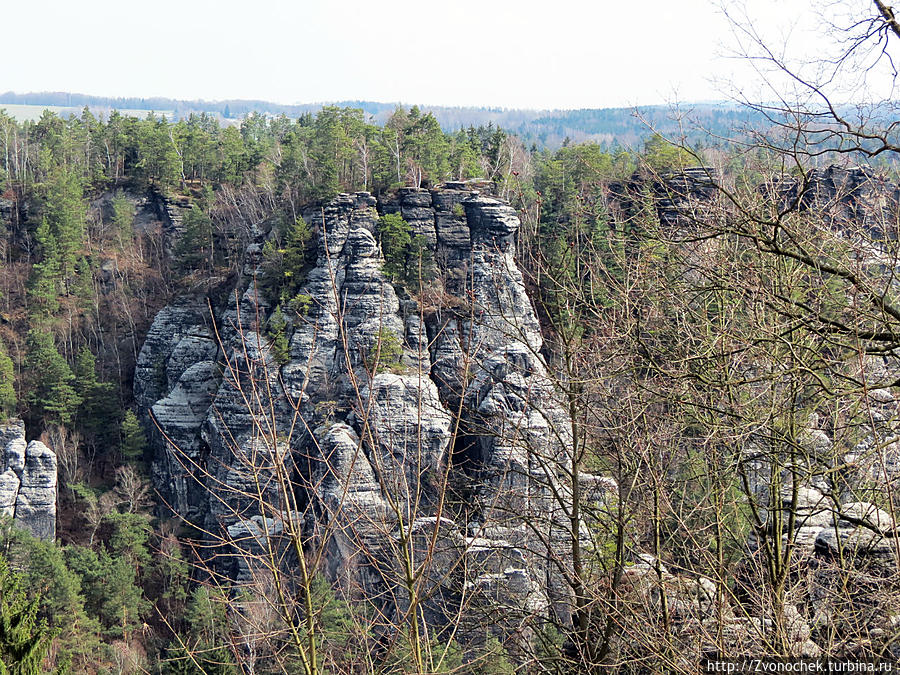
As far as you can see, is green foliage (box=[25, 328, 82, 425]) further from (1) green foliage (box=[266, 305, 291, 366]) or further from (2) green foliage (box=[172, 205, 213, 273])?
(1) green foliage (box=[266, 305, 291, 366])

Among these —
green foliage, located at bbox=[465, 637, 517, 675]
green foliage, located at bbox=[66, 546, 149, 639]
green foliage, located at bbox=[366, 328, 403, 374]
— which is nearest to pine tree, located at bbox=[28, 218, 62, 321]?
green foliage, located at bbox=[66, 546, 149, 639]

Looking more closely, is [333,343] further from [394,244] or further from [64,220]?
[64,220]

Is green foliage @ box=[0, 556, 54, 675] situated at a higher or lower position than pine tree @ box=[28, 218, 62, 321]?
lower

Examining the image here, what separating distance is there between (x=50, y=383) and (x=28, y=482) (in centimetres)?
455

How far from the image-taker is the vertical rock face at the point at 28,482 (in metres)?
30.6

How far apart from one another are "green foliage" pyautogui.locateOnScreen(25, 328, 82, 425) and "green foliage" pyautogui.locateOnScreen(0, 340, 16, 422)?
3.22 ft

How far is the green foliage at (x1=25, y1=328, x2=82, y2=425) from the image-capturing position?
33.0 meters

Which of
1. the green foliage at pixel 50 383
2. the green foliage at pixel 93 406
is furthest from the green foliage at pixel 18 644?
the green foliage at pixel 93 406

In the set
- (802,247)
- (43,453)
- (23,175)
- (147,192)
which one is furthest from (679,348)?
(23,175)

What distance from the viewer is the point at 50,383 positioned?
33.2 m

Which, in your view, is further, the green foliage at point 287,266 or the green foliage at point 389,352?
the green foliage at point 287,266

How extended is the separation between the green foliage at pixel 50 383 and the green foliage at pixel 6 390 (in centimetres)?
98

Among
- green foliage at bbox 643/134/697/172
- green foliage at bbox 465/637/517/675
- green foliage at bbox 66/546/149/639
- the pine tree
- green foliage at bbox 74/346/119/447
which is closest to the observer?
green foliage at bbox 465/637/517/675

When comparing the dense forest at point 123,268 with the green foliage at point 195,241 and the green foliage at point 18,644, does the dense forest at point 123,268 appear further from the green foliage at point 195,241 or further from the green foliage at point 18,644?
the green foliage at point 18,644
